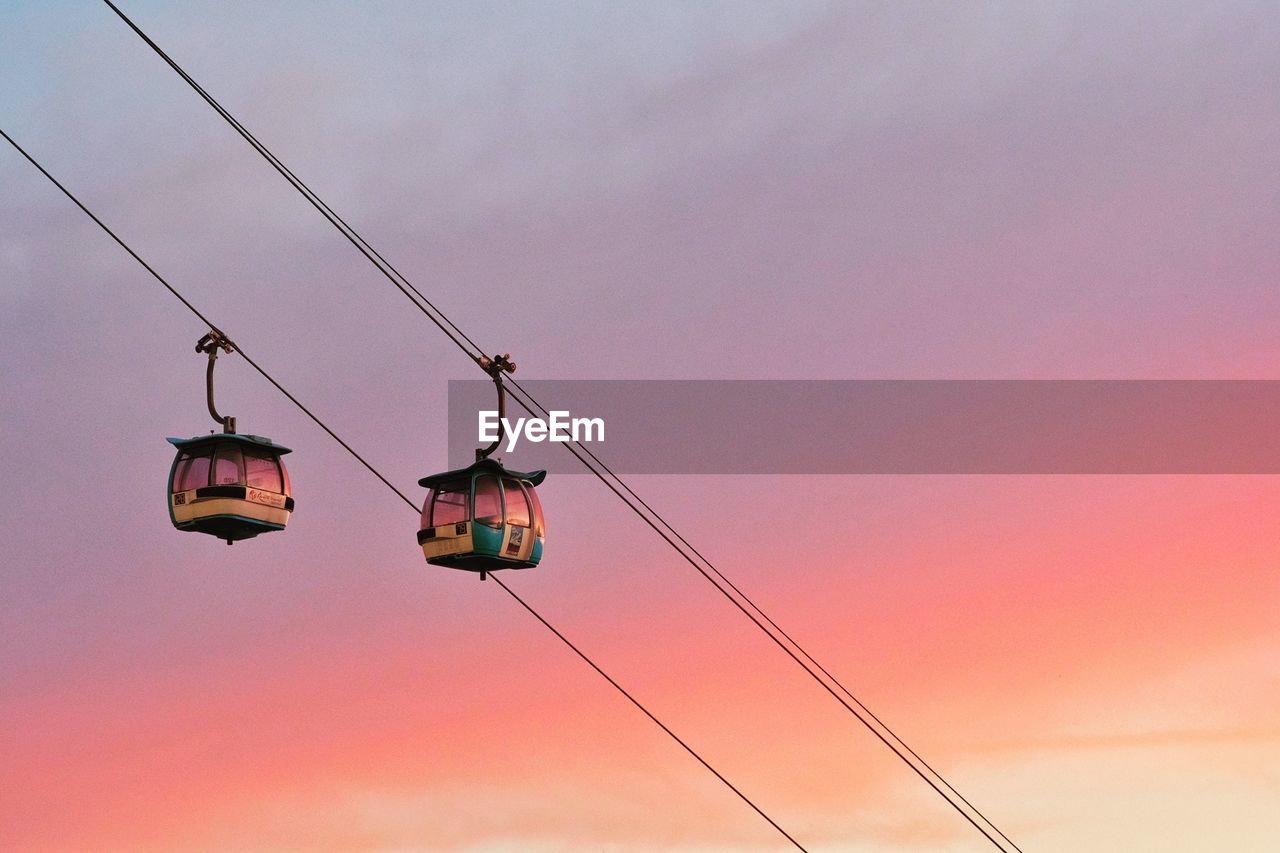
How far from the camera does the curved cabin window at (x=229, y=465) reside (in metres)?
26.7

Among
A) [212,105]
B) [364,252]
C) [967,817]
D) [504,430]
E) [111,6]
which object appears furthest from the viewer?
[967,817]

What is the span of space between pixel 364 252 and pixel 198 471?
3.90 meters

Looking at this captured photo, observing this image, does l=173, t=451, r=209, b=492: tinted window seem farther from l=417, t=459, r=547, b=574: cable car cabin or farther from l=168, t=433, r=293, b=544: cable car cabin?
l=417, t=459, r=547, b=574: cable car cabin

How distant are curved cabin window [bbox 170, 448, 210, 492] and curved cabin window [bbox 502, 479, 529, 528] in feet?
14.3

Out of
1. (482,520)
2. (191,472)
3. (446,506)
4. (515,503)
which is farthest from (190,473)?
(515,503)

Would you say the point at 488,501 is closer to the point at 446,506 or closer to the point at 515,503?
the point at 515,503

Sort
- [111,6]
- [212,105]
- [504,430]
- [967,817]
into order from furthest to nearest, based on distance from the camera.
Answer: [967,817]
[504,430]
[212,105]
[111,6]

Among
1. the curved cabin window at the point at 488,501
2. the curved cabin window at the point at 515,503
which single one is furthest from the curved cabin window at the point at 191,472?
the curved cabin window at the point at 515,503

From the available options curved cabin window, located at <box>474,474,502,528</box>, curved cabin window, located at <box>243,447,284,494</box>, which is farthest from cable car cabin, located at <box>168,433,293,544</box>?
curved cabin window, located at <box>474,474,502,528</box>

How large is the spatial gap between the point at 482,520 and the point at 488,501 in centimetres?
33

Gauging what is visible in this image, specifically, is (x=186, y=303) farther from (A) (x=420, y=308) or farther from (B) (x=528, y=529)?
(B) (x=528, y=529)

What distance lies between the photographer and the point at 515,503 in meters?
28.3

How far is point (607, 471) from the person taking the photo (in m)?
30.0

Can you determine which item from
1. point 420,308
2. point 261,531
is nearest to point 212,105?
point 420,308
